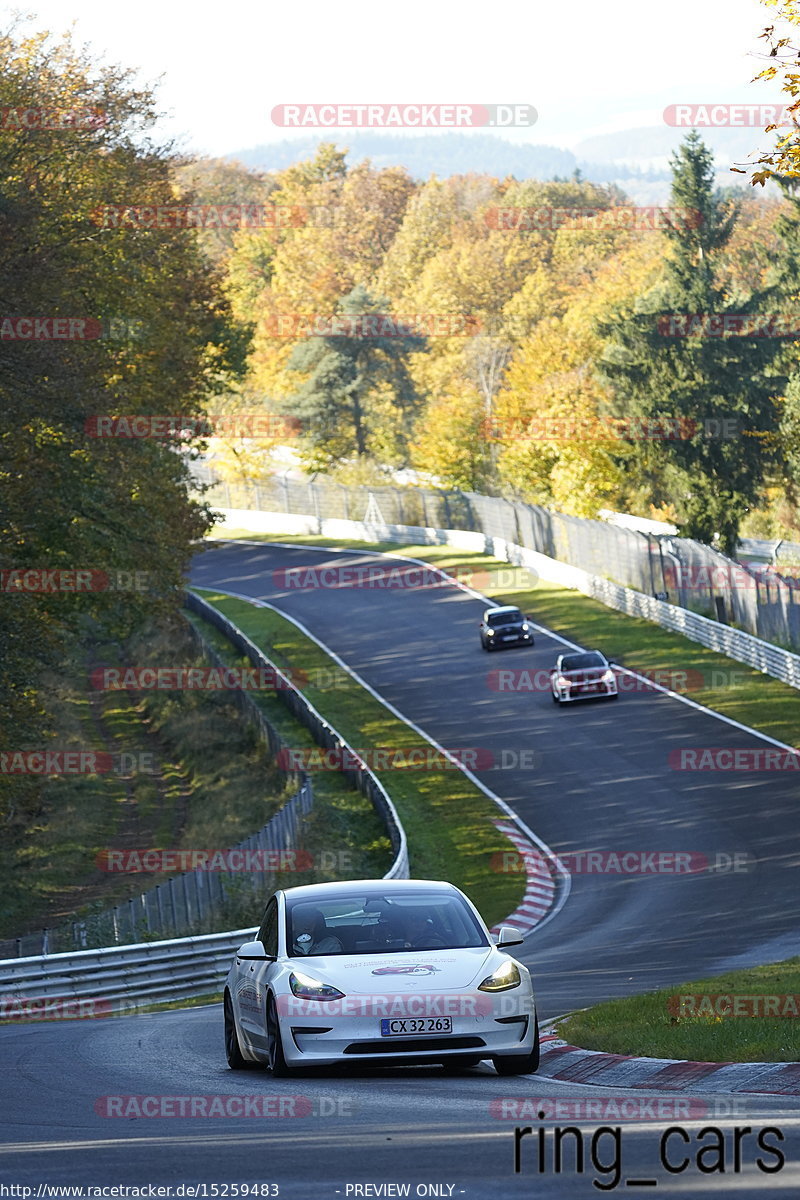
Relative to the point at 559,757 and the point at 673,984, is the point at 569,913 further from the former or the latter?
the point at 559,757

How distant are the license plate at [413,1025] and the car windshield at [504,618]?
44231mm

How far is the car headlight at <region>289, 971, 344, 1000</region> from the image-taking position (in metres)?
10.6

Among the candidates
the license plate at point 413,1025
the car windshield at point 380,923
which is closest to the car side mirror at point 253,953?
the car windshield at point 380,923

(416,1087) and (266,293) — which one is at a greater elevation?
(266,293)

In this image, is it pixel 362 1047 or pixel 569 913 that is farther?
pixel 569 913

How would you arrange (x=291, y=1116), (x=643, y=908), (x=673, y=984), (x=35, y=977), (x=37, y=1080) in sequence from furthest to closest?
1. (x=643, y=908)
2. (x=35, y=977)
3. (x=673, y=984)
4. (x=37, y=1080)
5. (x=291, y=1116)

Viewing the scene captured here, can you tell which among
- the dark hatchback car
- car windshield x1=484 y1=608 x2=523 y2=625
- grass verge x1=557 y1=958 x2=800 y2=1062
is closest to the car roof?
grass verge x1=557 y1=958 x2=800 y2=1062

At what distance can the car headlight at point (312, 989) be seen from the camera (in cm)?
1059

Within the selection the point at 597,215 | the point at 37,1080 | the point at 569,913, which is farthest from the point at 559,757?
the point at 597,215

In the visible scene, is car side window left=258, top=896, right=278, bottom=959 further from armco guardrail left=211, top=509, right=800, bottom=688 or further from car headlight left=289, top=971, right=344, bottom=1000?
armco guardrail left=211, top=509, right=800, bottom=688

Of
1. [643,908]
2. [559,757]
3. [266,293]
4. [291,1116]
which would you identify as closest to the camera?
[291,1116]

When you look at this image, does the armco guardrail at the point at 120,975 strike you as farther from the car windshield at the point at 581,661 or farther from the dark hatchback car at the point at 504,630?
the dark hatchback car at the point at 504,630

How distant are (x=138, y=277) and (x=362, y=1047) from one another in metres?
33.5

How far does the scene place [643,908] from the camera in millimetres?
26000
